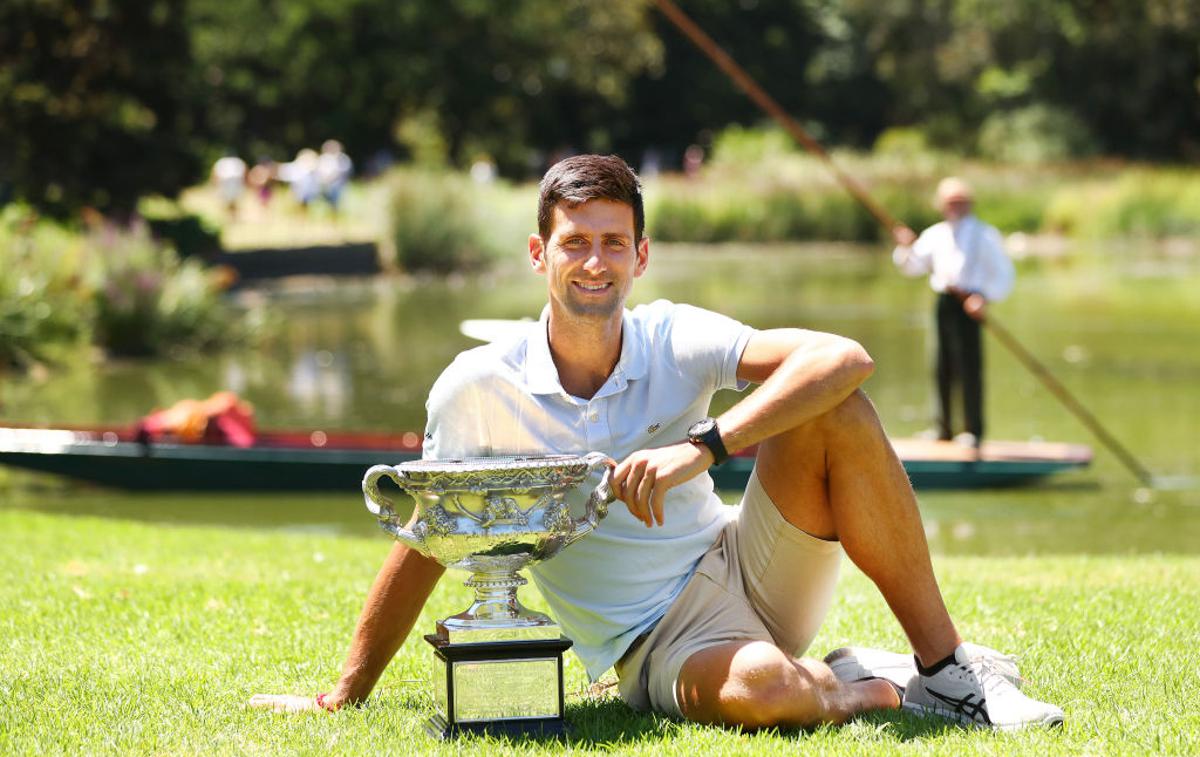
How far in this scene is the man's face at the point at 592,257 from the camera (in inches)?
147

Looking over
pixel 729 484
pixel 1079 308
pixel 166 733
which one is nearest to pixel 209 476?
pixel 729 484

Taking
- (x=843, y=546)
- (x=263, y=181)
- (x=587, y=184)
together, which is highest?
(x=263, y=181)

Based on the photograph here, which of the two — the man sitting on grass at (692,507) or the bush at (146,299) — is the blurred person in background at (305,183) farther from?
the man sitting on grass at (692,507)

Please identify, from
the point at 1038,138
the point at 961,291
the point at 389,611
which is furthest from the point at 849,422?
the point at 1038,138

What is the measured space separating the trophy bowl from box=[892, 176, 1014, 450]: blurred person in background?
27.7ft

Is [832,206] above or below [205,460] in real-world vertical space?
above

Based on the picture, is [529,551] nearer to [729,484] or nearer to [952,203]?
[729,484]

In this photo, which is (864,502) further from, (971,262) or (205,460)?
(971,262)

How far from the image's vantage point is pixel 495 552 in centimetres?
355

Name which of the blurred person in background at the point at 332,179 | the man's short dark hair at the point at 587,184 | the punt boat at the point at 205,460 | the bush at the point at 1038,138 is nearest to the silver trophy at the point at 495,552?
the man's short dark hair at the point at 587,184

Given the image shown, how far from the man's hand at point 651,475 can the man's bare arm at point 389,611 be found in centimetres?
53

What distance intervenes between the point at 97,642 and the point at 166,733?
1.23 m

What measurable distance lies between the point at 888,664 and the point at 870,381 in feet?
38.7

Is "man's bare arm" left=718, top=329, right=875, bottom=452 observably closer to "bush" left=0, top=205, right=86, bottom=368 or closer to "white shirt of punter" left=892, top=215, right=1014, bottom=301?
"white shirt of punter" left=892, top=215, right=1014, bottom=301
